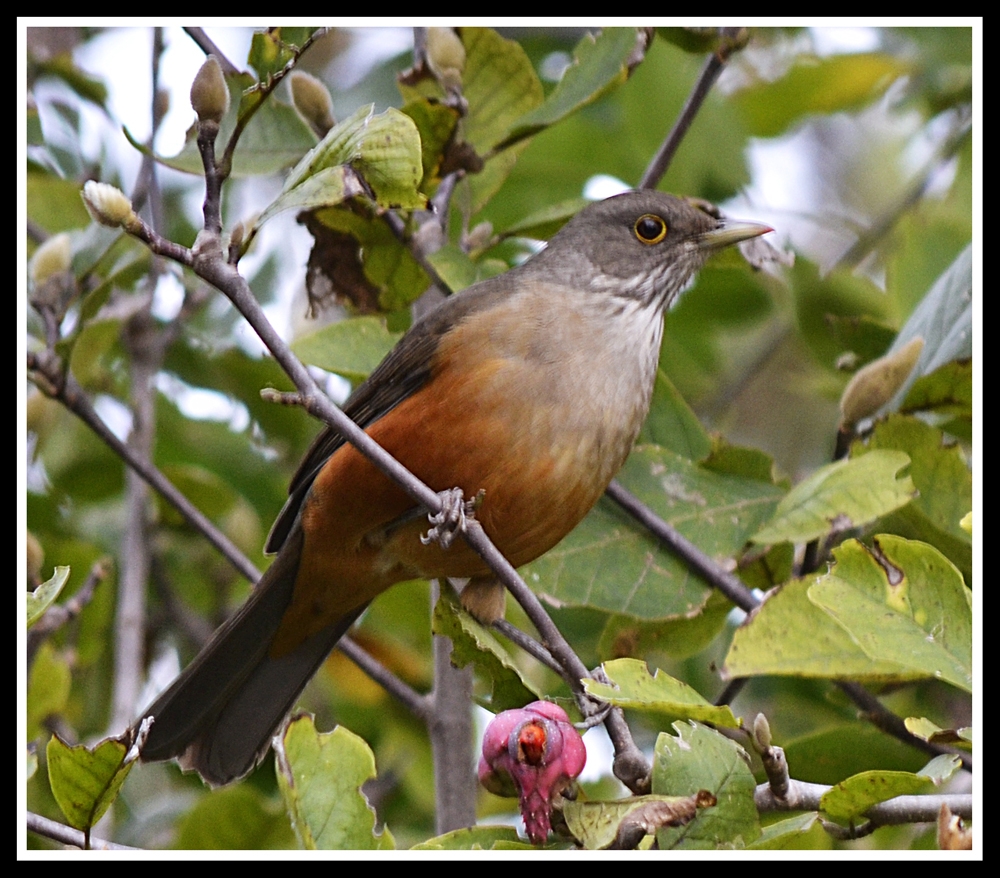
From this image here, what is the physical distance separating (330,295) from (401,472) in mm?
2054

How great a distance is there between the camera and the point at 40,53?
586cm

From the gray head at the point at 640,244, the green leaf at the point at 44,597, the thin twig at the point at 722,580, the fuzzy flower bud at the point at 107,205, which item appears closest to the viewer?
the fuzzy flower bud at the point at 107,205

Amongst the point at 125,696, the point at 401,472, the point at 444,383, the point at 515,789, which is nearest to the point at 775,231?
the point at 444,383

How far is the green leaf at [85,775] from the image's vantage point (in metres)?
2.89

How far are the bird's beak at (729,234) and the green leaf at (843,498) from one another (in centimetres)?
115

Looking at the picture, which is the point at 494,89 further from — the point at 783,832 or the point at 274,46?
the point at 783,832

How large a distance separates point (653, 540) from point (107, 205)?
2378mm

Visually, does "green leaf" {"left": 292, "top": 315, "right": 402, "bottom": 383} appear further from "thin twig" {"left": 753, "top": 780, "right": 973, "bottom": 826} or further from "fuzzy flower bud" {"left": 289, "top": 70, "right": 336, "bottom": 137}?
"thin twig" {"left": 753, "top": 780, "right": 973, "bottom": 826}

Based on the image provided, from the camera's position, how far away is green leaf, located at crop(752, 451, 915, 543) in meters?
3.82

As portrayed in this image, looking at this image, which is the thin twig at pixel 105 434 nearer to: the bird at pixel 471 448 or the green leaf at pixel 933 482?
the bird at pixel 471 448

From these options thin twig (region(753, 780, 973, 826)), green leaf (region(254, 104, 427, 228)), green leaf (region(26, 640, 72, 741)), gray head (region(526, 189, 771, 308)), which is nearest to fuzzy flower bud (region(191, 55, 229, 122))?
green leaf (region(254, 104, 427, 228))

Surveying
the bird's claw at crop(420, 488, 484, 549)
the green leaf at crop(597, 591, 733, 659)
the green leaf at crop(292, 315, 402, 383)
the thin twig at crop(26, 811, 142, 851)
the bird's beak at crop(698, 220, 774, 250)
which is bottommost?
the green leaf at crop(597, 591, 733, 659)

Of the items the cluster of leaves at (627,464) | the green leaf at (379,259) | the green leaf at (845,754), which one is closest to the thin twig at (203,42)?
the cluster of leaves at (627,464)

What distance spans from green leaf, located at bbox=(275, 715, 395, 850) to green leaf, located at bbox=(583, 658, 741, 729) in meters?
0.74
